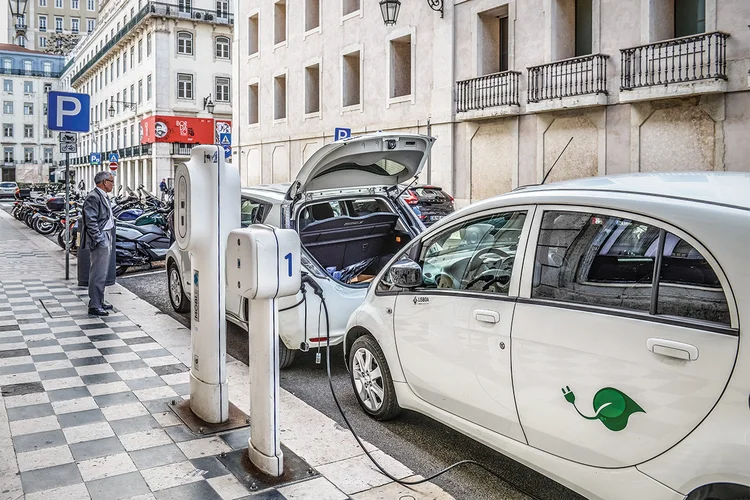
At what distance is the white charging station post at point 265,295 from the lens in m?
3.94

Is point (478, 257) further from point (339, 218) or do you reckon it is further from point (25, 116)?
point (25, 116)

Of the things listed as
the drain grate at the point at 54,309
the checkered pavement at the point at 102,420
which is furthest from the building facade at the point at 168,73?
the checkered pavement at the point at 102,420

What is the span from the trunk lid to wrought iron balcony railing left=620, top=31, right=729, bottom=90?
12.3 metres

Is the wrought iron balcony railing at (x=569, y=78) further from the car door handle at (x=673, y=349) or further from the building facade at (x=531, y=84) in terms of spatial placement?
the car door handle at (x=673, y=349)

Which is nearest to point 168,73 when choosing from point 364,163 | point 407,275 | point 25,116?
point 364,163

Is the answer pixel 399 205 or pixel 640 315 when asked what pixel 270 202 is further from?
pixel 640 315

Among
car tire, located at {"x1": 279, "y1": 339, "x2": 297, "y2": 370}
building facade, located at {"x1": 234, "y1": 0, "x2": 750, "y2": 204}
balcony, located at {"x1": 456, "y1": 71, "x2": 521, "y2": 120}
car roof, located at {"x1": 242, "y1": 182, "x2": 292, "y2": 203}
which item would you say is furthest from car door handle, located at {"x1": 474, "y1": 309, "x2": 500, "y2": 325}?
balcony, located at {"x1": 456, "y1": 71, "x2": 521, "y2": 120}

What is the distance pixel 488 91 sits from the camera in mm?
22141

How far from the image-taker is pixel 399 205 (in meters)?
7.19

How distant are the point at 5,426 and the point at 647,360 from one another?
415cm

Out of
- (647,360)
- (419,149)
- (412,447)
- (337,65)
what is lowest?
(412,447)

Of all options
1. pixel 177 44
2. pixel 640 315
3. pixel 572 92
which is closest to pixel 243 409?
pixel 640 315

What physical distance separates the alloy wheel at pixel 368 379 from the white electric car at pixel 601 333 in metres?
0.46

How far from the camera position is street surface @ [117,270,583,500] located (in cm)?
408
